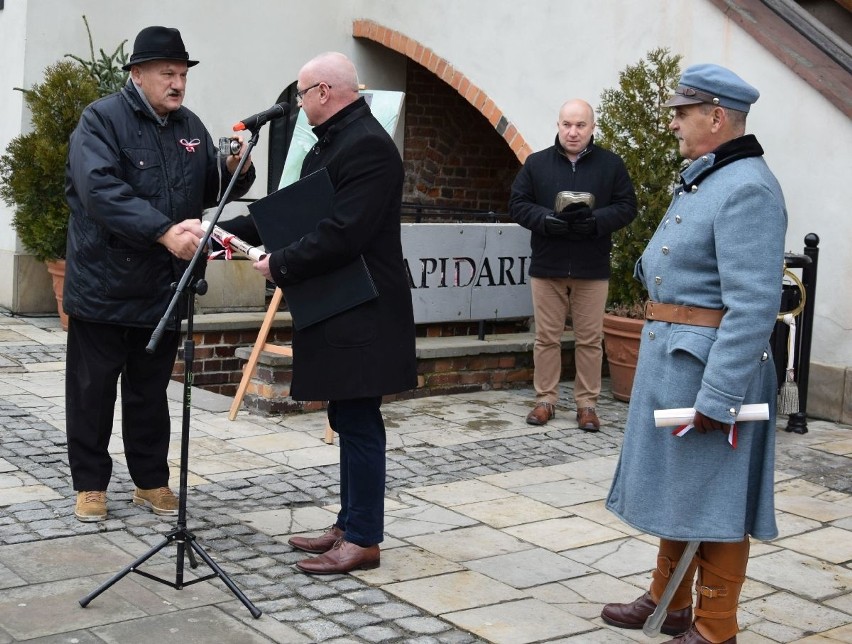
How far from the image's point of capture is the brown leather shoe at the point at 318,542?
4.70 meters

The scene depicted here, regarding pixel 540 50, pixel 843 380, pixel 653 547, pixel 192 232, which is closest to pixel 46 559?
pixel 192 232

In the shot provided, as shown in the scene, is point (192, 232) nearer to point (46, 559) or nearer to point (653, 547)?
point (46, 559)

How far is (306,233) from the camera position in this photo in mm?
4352

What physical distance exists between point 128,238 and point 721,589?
2444 mm

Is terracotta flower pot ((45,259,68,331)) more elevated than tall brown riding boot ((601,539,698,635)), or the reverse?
terracotta flower pot ((45,259,68,331))

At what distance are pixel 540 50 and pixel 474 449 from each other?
3.79 m

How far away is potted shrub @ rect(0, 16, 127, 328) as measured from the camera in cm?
913

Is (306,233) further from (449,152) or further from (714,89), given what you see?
(449,152)

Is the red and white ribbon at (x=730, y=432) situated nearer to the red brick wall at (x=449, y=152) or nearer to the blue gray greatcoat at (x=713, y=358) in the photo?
the blue gray greatcoat at (x=713, y=358)

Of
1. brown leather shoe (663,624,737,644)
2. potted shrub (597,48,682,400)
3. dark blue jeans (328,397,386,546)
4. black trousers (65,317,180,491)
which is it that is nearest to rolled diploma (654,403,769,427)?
brown leather shoe (663,624,737,644)

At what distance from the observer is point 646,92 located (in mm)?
7793

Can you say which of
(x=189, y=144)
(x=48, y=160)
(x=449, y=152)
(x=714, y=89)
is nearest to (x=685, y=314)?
(x=714, y=89)

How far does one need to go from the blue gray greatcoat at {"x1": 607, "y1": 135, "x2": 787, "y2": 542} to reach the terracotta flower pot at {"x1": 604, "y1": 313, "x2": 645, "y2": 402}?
3954 mm

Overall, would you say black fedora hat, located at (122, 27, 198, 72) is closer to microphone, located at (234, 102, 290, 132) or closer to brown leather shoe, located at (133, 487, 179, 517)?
microphone, located at (234, 102, 290, 132)
